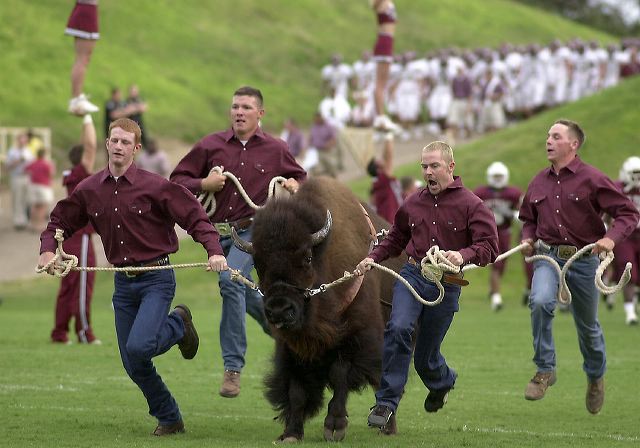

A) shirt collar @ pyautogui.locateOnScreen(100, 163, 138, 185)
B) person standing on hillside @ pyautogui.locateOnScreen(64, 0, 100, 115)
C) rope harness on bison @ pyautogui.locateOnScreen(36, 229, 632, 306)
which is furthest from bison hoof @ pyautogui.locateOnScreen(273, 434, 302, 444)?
person standing on hillside @ pyautogui.locateOnScreen(64, 0, 100, 115)

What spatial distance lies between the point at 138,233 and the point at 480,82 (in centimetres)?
3370

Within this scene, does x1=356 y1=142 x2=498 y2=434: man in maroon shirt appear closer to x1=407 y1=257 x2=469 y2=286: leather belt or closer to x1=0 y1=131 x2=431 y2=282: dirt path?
x1=407 y1=257 x2=469 y2=286: leather belt

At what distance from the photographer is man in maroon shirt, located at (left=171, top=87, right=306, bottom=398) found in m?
11.3

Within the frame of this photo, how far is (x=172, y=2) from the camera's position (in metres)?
56.3

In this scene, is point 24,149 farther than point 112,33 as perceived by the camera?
No

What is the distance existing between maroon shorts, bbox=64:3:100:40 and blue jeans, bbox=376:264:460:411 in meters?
6.16

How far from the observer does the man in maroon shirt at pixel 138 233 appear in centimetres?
984

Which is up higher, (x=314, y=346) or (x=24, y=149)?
(x=314, y=346)

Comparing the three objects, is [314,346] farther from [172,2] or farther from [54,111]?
[172,2]

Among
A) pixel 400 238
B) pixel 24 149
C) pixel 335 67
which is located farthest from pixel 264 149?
pixel 335 67

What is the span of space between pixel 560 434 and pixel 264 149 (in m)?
3.55

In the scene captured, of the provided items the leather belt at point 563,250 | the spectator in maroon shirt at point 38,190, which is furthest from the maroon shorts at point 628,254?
the spectator in maroon shirt at point 38,190

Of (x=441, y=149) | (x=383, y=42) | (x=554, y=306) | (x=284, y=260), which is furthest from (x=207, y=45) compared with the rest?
(x=284, y=260)

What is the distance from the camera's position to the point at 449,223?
988cm
